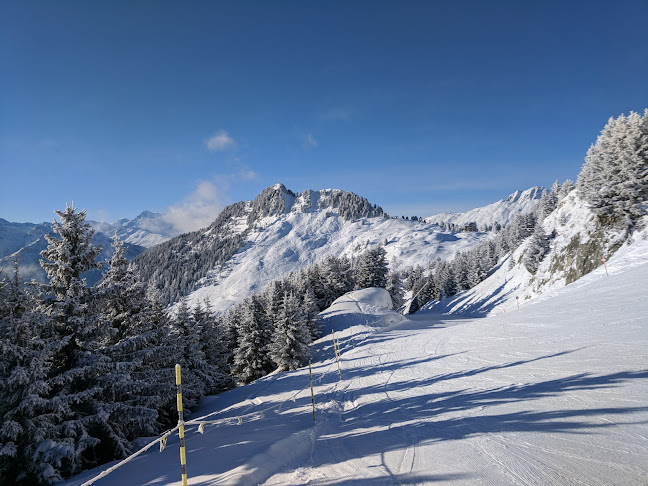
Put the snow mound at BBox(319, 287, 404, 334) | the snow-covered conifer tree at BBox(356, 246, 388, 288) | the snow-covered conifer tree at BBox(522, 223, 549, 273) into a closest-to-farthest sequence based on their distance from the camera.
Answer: the snow mound at BBox(319, 287, 404, 334) < the snow-covered conifer tree at BBox(522, 223, 549, 273) < the snow-covered conifer tree at BBox(356, 246, 388, 288)

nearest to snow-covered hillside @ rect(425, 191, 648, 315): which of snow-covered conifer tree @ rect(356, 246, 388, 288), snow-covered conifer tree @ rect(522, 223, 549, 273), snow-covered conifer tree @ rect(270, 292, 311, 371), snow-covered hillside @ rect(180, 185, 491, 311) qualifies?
snow-covered conifer tree @ rect(522, 223, 549, 273)

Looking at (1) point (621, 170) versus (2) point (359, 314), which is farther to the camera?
(2) point (359, 314)

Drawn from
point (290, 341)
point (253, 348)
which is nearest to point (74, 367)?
point (290, 341)

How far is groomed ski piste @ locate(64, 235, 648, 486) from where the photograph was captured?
4898 mm

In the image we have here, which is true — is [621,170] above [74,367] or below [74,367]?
above

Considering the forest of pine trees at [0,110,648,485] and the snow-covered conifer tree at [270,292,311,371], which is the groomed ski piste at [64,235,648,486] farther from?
the snow-covered conifer tree at [270,292,311,371]

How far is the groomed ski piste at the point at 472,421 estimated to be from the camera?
490cm

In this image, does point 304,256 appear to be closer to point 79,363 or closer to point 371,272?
point 371,272

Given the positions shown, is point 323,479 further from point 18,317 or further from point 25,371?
point 18,317

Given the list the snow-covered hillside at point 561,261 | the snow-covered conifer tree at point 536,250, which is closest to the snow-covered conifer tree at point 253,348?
the snow-covered hillside at point 561,261

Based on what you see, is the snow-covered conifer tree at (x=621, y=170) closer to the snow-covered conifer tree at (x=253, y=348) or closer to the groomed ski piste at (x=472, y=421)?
the groomed ski piste at (x=472, y=421)

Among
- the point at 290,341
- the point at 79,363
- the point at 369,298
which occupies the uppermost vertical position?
the point at 79,363

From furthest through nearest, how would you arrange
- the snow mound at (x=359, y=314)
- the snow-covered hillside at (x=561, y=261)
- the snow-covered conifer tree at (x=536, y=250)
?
the snow-covered conifer tree at (x=536, y=250), the snow mound at (x=359, y=314), the snow-covered hillside at (x=561, y=261)

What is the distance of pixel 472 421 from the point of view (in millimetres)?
6828
